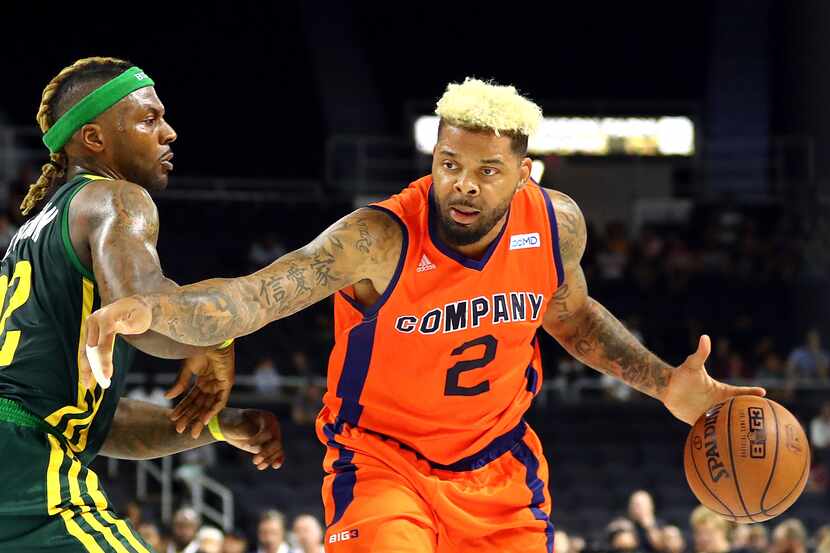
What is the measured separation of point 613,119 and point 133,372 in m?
9.17

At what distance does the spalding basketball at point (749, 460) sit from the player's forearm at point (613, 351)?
27 cm

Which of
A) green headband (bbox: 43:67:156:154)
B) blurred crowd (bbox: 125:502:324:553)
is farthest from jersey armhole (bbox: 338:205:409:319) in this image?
blurred crowd (bbox: 125:502:324:553)

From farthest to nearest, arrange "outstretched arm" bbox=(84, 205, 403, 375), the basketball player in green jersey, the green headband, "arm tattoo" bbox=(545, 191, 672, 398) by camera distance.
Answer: "arm tattoo" bbox=(545, 191, 672, 398) < the green headband < the basketball player in green jersey < "outstretched arm" bbox=(84, 205, 403, 375)

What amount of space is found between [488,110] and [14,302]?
1597 mm

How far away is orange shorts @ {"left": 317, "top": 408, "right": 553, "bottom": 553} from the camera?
13.0ft

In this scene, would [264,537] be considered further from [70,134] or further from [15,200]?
[15,200]

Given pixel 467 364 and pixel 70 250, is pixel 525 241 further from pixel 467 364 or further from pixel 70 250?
pixel 70 250

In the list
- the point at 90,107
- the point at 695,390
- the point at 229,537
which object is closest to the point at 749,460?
the point at 695,390

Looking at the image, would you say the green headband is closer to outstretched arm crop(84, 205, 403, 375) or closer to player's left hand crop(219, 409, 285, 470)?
outstretched arm crop(84, 205, 403, 375)

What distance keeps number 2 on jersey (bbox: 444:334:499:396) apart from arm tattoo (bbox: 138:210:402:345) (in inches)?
14.7

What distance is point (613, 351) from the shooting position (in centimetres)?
458

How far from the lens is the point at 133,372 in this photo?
13609 mm

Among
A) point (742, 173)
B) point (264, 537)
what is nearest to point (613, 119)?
point (742, 173)

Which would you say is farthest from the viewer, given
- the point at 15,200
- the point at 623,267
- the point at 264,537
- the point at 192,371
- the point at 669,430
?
the point at 623,267
